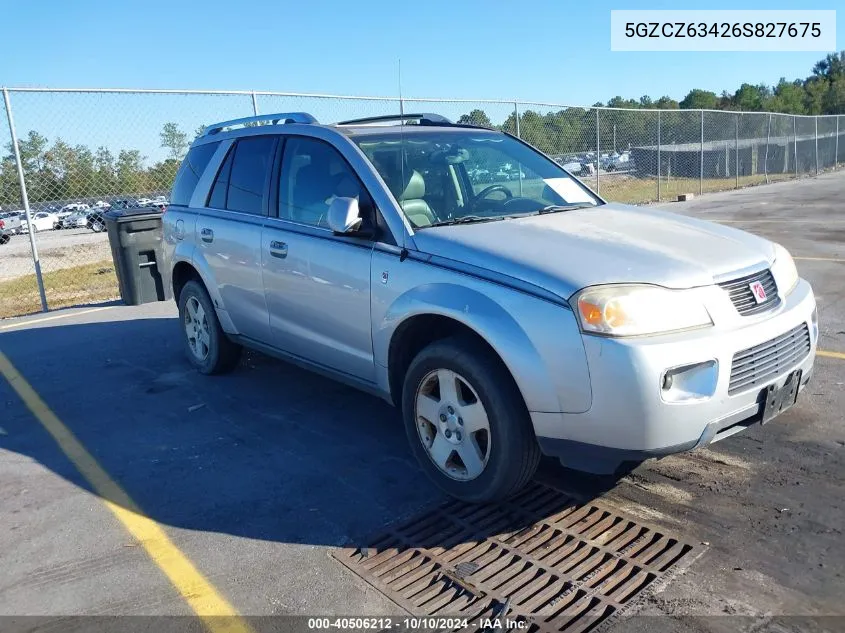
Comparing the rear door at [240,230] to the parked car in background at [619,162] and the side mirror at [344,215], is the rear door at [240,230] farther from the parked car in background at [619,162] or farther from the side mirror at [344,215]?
the parked car in background at [619,162]

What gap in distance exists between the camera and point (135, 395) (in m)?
5.46

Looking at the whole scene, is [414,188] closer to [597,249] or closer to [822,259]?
[597,249]

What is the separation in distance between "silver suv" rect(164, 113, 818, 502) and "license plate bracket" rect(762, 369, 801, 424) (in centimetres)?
1

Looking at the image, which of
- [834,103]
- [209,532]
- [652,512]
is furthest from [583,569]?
[834,103]

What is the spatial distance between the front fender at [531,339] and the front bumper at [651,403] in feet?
0.18

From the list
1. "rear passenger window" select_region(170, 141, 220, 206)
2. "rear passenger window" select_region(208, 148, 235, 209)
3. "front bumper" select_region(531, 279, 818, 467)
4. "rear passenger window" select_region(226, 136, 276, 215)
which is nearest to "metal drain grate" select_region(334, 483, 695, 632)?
"front bumper" select_region(531, 279, 818, 467)

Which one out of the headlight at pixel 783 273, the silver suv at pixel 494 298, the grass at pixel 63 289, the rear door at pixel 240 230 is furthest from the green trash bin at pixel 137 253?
the headlight at pixel 783 273

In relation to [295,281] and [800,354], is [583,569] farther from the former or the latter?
[295,281]

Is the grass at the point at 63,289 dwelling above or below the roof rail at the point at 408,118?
below

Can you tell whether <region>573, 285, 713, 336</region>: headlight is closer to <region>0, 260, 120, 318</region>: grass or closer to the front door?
the front door

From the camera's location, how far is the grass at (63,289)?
10.3 metres

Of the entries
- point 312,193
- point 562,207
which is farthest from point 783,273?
point 312,193

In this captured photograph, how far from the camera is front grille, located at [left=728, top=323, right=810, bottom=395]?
299 centimetres

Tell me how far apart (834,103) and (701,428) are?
218 ft
